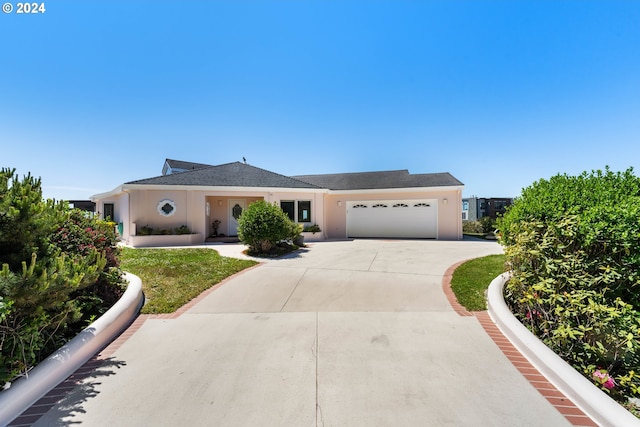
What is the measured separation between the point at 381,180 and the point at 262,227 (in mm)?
12021

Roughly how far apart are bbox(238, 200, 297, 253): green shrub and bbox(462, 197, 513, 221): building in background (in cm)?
1982

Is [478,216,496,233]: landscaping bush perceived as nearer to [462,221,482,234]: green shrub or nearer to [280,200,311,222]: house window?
[462,221,482,234]: green shrub

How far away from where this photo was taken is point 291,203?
1638 cm

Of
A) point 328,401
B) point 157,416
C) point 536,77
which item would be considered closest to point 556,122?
point 536,77

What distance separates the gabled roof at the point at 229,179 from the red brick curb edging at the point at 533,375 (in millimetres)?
13041

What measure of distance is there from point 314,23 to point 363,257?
359 inches

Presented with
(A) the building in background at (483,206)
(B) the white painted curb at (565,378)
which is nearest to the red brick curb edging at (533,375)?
(B) the white painted curb at (565,378)

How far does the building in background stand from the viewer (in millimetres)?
22609

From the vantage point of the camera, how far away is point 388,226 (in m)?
17.9

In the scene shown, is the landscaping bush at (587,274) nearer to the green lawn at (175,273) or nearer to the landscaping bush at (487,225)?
the green lawn at (175,273)

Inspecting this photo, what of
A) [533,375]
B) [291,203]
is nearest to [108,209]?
[291,203]

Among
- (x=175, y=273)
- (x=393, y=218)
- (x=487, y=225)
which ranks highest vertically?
(x=393, y=218)

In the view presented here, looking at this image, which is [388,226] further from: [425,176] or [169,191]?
[169,191]

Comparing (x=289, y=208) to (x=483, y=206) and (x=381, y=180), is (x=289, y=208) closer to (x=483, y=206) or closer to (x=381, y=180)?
(x=381, y=180)
